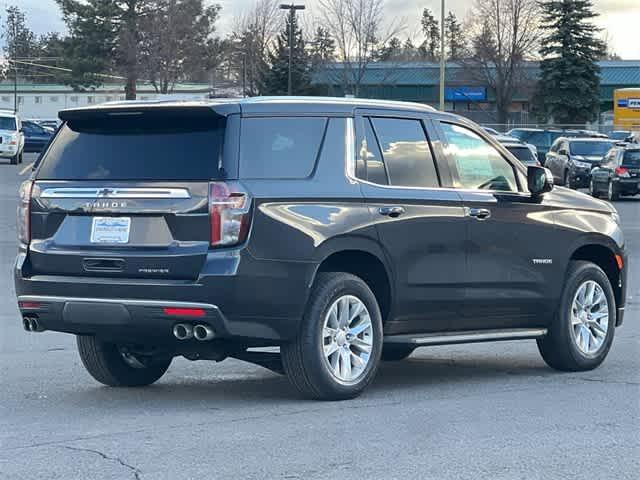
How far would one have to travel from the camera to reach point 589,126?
7156 cm

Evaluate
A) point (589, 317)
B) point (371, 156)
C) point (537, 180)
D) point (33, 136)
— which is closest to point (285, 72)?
point (33, 136)

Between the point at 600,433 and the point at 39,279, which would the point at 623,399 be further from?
the point at 39,279

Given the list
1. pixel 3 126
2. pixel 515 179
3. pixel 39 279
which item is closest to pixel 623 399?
pixel 515 179

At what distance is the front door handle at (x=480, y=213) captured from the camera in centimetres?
907

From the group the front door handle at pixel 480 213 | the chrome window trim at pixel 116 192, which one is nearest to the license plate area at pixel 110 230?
the chrome window trim at pixel 116 192

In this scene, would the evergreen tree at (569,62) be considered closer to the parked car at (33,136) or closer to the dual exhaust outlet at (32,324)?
the parked car at (33,136)

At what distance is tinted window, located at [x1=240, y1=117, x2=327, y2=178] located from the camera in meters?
7.89

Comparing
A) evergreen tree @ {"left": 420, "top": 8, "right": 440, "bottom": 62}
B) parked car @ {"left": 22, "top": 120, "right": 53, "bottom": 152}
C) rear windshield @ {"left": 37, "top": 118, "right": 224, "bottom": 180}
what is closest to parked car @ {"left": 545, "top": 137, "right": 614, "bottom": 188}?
parked car @ {"left": 22, "top": 120, "right": 53, "bottom": 152}

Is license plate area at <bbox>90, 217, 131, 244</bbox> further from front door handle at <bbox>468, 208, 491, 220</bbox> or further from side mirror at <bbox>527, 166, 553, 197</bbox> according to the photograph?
side mirror at <bbox>527, 166, 553, 197</bbox>

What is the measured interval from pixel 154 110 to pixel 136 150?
10.7 inches

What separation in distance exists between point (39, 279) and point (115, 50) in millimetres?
80971

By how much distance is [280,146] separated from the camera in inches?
319

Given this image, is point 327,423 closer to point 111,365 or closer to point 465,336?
point 465,336

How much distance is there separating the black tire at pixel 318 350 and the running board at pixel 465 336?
0.55 metres
